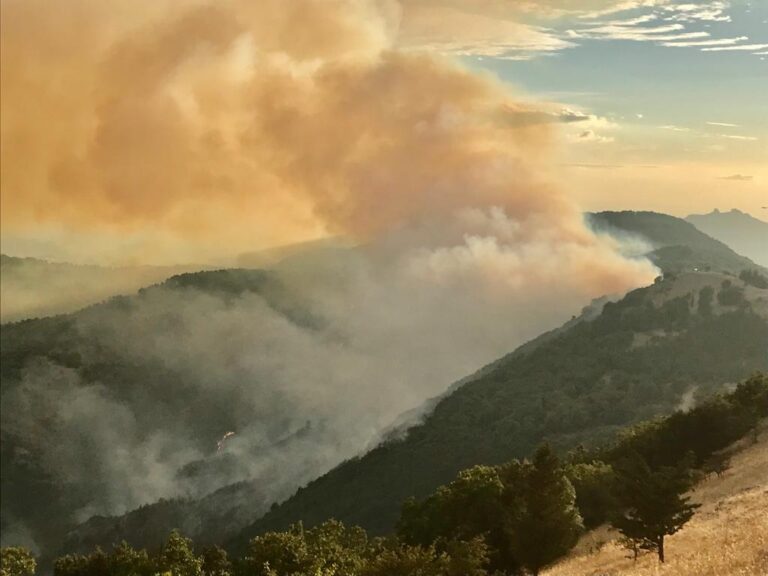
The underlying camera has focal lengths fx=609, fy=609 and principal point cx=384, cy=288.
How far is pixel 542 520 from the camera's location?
41375mm

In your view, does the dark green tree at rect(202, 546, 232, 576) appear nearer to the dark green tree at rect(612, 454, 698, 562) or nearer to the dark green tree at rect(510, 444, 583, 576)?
the dark green tree at rect(510, 444, 583, 576)

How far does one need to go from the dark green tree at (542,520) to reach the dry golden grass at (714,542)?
2.15 m

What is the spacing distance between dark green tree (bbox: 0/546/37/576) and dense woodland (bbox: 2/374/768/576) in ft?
0.50

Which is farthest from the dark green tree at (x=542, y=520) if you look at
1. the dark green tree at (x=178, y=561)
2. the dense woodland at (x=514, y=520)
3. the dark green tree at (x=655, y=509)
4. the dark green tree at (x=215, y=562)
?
the dark green tree at (x=215, y=562)

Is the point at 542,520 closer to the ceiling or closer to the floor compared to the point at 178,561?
closer to the ceiling

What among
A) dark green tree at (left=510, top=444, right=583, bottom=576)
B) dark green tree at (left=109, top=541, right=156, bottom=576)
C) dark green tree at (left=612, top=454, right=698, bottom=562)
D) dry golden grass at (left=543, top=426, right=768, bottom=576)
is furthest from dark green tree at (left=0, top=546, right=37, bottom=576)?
dark green tree at (left=612, top=454, right=698, bottom=562)

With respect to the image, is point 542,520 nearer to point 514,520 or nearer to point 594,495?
point 514,520

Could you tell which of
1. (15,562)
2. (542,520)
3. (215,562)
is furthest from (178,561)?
(542,520)

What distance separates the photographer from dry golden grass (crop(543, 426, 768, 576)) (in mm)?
29422

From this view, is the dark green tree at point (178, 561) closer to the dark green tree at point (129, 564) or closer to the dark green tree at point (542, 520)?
the dark green tree at point (129, 564)

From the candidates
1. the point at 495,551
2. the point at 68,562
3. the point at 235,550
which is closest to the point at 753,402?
the point at 495,551

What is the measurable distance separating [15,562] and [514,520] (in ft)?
179

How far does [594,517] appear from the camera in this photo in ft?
224

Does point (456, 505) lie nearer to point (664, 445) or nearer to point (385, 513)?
point (664, 445)
